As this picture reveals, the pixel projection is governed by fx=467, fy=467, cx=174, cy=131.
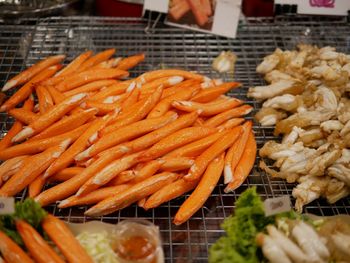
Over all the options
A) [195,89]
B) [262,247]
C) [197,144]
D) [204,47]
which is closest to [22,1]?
[204,47]

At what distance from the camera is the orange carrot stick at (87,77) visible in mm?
3084

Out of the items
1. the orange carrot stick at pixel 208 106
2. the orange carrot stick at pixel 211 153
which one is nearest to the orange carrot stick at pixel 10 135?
the orange carrot stick at pixel 208 106

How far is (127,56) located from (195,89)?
2.65 feet

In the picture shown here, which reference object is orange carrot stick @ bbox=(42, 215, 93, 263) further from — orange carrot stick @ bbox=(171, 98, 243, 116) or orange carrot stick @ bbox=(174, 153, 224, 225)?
orange carrot stick @ bbox=(171, 98, 243, 116)

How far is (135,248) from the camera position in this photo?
6.52ft

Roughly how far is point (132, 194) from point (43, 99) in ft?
3.09

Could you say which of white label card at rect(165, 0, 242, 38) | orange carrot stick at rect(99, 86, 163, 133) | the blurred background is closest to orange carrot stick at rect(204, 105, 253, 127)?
orange carrot stick at rect(99, 86, 163, 133)

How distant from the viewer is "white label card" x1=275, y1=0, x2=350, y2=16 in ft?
12.5

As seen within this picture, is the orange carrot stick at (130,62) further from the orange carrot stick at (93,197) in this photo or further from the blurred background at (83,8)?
the orange carrot stick at (93,197)

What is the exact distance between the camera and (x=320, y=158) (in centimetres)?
263


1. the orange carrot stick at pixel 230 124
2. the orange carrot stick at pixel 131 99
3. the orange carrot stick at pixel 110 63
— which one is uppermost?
the orange carrot stick at pixel 110 63

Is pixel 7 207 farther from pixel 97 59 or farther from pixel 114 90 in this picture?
pixel 97 59

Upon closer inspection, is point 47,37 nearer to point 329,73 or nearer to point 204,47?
point 204,47

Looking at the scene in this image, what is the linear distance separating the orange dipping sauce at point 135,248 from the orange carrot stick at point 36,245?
0.25 metres
